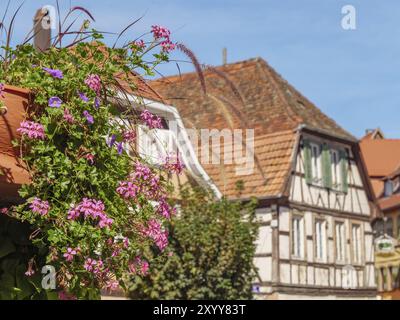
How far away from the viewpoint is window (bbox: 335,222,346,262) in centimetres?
2380

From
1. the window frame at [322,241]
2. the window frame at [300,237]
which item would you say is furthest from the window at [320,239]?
the window frame at [300,237]

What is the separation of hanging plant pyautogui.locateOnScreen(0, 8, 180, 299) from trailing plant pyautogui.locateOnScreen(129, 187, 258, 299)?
39.3 ft

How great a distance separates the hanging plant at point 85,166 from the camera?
3455 mm

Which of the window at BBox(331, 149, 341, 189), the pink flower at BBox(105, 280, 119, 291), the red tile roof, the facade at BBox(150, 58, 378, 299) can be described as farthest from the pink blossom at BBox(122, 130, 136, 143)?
the window at BBox(331, 149, 341, 189)

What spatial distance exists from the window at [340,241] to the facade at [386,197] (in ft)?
35.4

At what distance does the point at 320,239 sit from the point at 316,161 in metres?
2.12

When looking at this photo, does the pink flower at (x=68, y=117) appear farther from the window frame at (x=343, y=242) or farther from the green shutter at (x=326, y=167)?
the window frame at (x=343, y=242)

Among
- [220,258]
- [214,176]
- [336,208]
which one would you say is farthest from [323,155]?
[220,258]

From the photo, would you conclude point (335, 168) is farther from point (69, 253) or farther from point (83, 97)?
point (69, 253)

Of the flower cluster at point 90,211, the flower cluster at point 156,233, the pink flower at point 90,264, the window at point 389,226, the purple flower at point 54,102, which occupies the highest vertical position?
the window at point 389,226

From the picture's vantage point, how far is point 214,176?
2280cm

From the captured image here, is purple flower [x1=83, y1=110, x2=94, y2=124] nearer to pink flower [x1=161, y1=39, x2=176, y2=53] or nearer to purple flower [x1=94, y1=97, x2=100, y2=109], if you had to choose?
purple flower [x1=94, y1=97, x2=100, y2=109]

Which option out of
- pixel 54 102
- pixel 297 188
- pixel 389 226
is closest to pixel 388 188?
pixel 389 226
